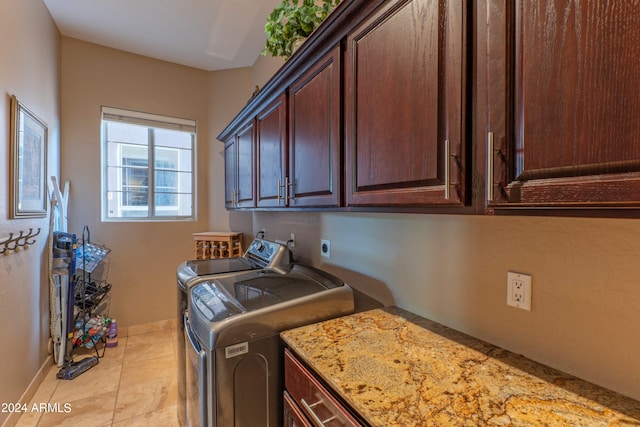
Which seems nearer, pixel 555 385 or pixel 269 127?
pixel 555 385

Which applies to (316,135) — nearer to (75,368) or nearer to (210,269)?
(210,269)

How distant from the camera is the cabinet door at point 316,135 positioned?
1.21 m

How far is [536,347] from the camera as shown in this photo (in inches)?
36.3

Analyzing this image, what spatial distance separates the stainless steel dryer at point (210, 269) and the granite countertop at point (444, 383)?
31.2 inches

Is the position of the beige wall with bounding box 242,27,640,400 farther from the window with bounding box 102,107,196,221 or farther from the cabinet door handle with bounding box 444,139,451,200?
the window with bounding box 102,107,196,221

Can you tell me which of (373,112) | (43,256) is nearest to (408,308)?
(373,112)

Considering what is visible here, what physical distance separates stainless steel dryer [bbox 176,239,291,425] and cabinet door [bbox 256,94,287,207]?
35 centimetres

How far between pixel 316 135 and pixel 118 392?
239cm

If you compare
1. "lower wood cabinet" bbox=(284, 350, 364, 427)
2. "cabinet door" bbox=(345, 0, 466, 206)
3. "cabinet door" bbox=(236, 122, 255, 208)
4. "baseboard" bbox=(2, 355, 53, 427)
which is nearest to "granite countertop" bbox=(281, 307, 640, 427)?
"lower wood cabinet" bbox=(284, 350, 364, 427)

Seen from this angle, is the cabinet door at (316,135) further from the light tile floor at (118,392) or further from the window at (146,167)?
the window at (146,167)

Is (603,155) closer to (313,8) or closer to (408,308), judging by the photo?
(408,308)

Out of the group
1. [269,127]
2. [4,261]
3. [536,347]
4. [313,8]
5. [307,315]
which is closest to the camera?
[536,347]

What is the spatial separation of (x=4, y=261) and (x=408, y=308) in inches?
89.3

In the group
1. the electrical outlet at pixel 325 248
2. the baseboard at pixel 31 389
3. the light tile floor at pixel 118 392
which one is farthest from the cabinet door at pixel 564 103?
the baseboard at pixel 31 389
